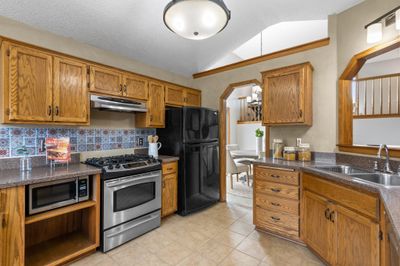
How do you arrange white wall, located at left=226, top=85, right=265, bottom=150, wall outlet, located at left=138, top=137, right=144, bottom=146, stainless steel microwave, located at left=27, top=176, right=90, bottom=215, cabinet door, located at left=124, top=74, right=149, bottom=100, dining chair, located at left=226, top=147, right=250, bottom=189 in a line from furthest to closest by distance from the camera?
white wall, located at left=226, top=85, right=265, bottom=150
dining chair, located at left=226, top=147, right=250, bottom=189
wall outlet, located at left=138, top=137, right=144, bottom=146
cabinet door, located at left=124, top=74, right=149, bottom=100
stainless steel microwave, located at left=27, top=176, right=90, bottom=215

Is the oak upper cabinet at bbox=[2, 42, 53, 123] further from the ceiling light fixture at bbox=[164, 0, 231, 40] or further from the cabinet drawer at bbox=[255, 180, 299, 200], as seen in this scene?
the cabinet drawer at bbox=[255, 180, 299, 200]

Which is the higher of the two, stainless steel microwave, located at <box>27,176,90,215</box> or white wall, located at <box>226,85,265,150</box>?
white wall, located at <box>226,85,265,150</box>

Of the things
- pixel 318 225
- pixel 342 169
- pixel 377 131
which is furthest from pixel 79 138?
pixel 377 131

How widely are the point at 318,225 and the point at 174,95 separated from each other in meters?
2.75

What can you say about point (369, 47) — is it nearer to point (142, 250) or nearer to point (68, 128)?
point (142, 250)

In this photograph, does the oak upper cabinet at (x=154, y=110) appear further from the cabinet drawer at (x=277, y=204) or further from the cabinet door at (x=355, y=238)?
the cabinet door at (x=355, y=238)

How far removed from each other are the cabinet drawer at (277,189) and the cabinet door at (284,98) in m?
0.87

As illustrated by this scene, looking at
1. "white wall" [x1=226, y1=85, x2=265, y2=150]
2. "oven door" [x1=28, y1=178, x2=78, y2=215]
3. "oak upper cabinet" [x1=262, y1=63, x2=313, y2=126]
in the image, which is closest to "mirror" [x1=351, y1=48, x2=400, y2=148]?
"oak upper cabinet" [x1=262, y1=63, x2=313, y2=126]

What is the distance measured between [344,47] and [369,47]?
1.06 ft

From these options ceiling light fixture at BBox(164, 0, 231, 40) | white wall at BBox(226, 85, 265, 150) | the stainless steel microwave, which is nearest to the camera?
ceiling light fixture at BBox(164, 0, 231, 40)

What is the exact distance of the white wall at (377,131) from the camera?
258 centimetres

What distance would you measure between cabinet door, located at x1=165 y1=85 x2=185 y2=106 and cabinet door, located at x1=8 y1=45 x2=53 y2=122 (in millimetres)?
1625

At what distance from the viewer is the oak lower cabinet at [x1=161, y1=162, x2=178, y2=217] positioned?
2879 millimetres

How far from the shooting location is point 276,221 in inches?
95.6
